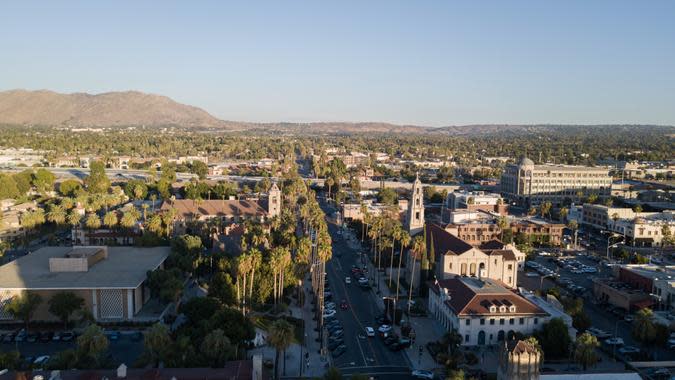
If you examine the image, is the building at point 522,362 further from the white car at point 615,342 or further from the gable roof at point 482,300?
the white car at point 615,342

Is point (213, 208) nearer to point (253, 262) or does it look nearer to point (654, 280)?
point (253, 262)

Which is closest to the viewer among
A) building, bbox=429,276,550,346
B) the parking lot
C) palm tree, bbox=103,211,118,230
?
the parking lot

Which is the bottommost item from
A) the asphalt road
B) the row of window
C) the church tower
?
the asphalt road

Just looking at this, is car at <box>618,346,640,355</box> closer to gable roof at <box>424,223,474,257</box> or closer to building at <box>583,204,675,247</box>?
gable roof at <box>424,223,474,257</box>

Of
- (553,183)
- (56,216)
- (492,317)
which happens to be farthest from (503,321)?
(553,183)

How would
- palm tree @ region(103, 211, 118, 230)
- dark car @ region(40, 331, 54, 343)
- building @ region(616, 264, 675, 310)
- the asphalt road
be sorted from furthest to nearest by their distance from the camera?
palm tree @ region(103, 211, 118, 230) < building @ region(616, 264, 675, 310) < dark car @ region(40, 331, 54, 343) < the asphalt road

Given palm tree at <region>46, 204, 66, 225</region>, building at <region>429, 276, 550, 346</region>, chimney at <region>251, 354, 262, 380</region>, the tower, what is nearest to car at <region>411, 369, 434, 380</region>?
building at <region>429, 276, 550, 346</region>

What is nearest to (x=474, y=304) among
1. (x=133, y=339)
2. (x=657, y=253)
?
(x=133, y=339)

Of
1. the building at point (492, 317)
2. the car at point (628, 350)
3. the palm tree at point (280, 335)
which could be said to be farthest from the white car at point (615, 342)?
the palm tree at point (280, 335)
